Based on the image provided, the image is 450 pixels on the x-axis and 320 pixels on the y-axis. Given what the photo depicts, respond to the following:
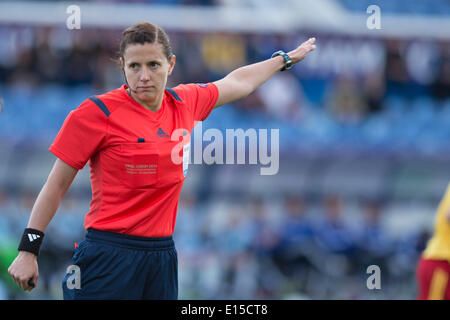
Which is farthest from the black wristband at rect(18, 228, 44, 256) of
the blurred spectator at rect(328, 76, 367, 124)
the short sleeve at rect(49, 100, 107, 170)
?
the blurred spectator at rect(328, 76, 367, 124)

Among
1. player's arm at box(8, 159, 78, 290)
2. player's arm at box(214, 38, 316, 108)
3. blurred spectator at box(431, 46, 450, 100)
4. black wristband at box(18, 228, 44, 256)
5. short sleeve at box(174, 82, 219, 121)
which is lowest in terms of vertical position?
black wristband at box(18, 228, 44, 256)

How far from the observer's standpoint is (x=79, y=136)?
3523mm

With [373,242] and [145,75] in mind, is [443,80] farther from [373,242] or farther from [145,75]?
[145,75]

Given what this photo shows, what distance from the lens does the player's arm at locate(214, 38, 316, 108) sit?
4.23 metres

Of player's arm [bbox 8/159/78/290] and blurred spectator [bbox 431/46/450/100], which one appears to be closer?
player's arm [bbox 8/159/78/290]

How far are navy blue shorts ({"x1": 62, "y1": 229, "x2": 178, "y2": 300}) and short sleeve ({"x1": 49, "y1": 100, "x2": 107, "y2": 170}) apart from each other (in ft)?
1.27

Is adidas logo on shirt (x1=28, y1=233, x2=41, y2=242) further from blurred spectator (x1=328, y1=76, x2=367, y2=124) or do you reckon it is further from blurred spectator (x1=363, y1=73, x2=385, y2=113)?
blurred spectator (x1=363, y1=73, x2=385, y2=113)

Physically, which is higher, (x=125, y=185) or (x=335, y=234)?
(x=335, y=234)

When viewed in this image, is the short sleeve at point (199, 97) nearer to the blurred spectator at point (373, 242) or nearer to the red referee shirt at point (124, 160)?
the red referee shirt at point (124, 160)

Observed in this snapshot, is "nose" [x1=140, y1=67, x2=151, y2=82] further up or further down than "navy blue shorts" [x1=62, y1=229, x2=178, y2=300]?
further up

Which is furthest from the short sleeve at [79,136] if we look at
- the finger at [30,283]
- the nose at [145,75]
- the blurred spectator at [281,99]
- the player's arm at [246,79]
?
the blurred spectator at [281,99]

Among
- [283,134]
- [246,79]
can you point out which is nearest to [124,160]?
[246,79]

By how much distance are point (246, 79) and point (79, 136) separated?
1157 millimetres

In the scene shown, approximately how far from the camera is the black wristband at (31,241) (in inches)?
139
